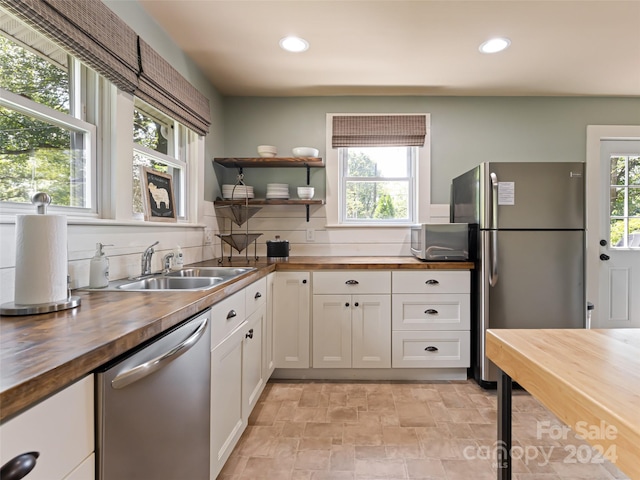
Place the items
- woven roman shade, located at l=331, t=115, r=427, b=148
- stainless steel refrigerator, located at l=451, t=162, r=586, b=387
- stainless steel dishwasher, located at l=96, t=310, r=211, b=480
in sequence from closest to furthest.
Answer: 1. stainless steel dishwasher, located at l=96, t=310, r=211, b=480
2. stainless steel refrigerator, located at l=451, t=162, r=586, b=387
3. woven roman shade, located at l=331, t=115, r=427, b=148

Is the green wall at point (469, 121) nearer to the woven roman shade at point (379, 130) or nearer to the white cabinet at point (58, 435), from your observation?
the woven roman shade at point (379, 130)

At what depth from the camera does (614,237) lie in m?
3.14

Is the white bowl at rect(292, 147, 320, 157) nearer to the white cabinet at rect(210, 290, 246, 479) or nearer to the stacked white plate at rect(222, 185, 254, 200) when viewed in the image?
the stacked white plate at rect(222, 185, 254, 200)

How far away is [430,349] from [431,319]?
22cm

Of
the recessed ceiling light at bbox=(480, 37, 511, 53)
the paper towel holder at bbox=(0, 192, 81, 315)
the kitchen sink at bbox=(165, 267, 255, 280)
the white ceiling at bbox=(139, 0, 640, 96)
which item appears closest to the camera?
the paper towel holder at bbox=(0, 192, 81, 315)

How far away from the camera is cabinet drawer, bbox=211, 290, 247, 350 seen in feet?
4.50

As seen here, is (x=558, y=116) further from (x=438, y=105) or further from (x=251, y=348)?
(x=251, y=348)

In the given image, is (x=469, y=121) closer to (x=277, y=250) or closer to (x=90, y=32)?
(x=277, y=250)

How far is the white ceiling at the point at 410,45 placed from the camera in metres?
1.90

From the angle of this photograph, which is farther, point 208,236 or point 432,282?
point 208,236

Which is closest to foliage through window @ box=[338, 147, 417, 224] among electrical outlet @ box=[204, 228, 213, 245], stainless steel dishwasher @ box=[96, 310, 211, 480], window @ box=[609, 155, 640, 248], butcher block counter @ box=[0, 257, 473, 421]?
electrical outlet @ box=[204, 228, 213, 245]

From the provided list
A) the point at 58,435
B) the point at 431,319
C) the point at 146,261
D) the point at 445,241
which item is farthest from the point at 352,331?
the point at 58,435

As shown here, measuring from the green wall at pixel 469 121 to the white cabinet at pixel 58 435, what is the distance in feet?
8.56

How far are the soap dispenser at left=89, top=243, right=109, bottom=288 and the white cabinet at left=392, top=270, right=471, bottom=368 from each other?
71.1 inches
